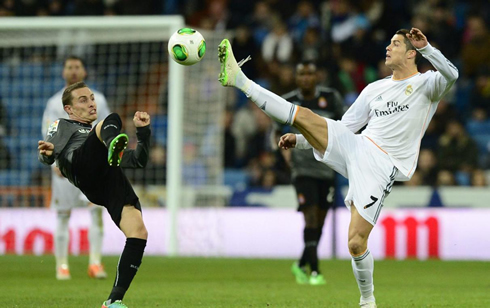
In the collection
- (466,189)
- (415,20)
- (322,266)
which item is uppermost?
(415,20)

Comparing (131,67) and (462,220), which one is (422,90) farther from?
(131,67)

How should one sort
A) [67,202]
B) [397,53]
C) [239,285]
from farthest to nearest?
[67,202] < [239,285] < [397,53]

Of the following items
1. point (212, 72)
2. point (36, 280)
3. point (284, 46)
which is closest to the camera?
point (36, 280)

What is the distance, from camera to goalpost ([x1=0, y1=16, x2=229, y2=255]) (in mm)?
13898

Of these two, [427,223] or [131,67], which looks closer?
[427,223]

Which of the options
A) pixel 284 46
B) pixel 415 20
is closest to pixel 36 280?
pixel 284 46

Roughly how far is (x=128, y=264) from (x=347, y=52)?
475 inches

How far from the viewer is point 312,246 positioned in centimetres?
980

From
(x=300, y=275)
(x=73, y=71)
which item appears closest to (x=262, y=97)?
(x=300, y=275)

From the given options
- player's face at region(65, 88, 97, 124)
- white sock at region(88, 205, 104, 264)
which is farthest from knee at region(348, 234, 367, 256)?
white sock at region(88, 205, 104, 264)

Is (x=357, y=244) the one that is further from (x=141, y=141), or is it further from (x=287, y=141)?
(x=141, y=141)

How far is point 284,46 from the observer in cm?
1805

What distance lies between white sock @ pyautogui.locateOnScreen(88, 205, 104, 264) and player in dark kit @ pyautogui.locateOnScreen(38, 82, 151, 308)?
11.4 feet

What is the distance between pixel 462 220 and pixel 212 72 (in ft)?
15.9
